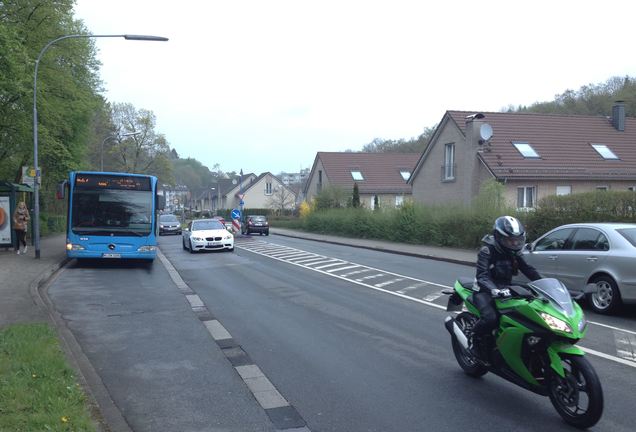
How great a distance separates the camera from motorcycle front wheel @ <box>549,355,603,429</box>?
457 centimetres

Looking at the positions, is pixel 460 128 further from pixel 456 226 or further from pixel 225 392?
pixel 225 392

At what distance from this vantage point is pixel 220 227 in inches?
1024

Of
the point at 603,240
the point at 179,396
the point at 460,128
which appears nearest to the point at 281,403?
the point at 179,396

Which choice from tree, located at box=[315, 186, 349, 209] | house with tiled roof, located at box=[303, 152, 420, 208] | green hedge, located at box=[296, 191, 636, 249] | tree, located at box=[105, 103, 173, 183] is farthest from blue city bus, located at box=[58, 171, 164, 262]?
tree, located at box=[105, 103, 173, 183]

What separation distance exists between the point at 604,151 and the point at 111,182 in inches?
1107

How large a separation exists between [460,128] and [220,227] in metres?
15.5

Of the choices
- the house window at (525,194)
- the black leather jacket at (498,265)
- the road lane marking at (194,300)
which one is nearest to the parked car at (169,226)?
the house window at (525,194)

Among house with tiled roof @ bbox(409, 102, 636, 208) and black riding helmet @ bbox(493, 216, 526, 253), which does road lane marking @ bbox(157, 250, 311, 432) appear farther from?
house with tiled roof @ bbox(409, 102, 636, 208)

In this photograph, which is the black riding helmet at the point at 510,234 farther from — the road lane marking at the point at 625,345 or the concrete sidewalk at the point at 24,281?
the concrete sidewalk at the point at 24,281

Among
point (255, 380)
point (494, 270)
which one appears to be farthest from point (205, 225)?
point (494, 270)

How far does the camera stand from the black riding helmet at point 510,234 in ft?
18.0

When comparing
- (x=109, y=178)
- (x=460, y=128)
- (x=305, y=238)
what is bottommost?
(x=305, y=238)

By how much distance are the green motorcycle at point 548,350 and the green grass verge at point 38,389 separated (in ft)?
11.7

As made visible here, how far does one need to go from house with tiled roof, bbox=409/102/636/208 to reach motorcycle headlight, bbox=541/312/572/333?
2461 cm
